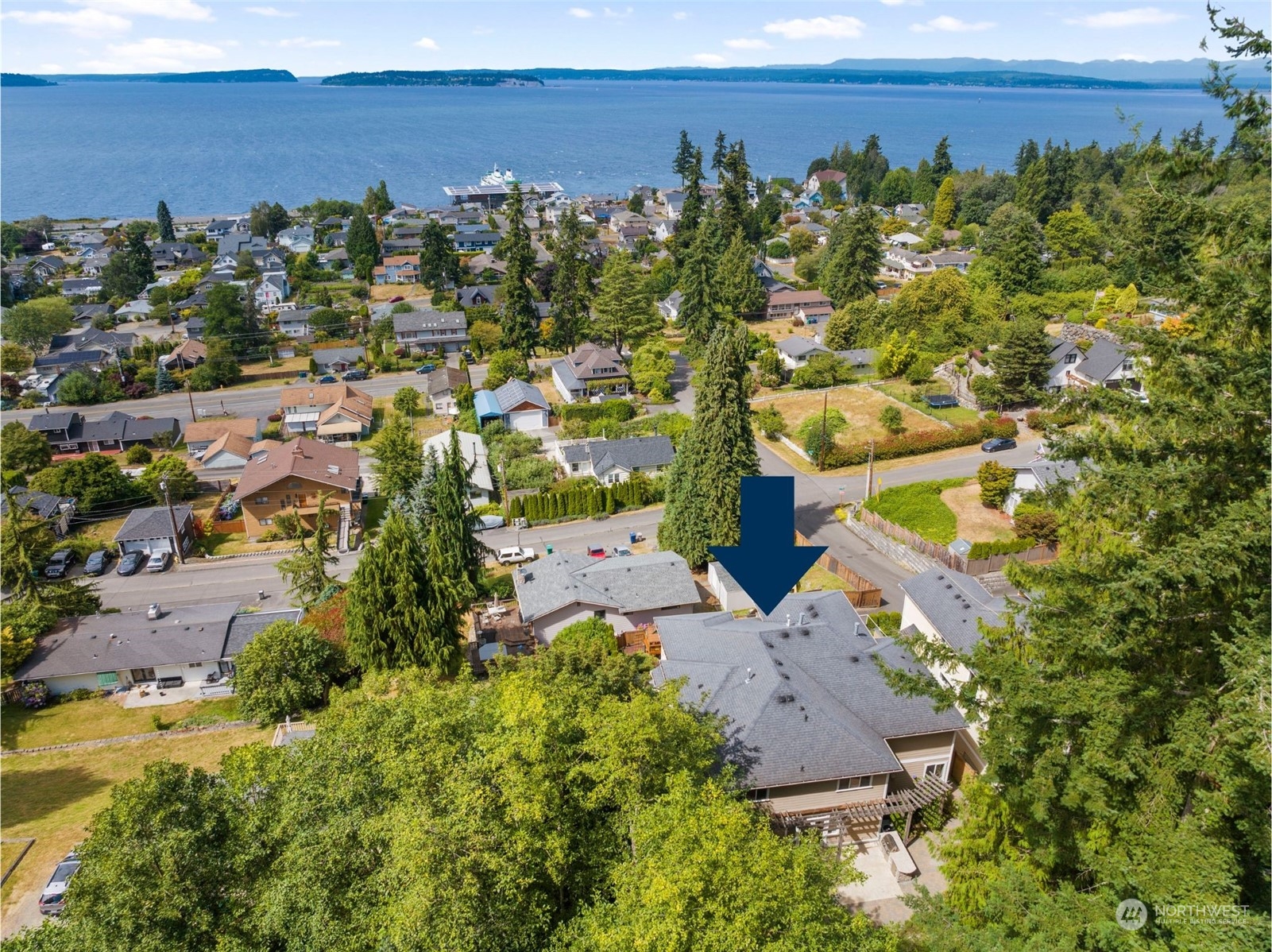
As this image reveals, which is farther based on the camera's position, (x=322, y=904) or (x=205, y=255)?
(x=205, y=255)

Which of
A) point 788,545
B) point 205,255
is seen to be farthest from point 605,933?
point 205,255

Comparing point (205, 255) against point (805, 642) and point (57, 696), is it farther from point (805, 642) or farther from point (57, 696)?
point (805, 642)

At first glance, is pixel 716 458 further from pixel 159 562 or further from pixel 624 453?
pixel 159 562

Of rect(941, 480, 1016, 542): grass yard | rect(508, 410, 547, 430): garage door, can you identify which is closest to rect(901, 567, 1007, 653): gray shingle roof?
rect(941, 480, 1016, 542): grass yard

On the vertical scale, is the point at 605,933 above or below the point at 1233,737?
below

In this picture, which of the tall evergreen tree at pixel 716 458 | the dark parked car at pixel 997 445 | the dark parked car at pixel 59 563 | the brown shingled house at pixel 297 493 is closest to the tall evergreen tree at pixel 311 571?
the brown shingled house at pixel 297 493

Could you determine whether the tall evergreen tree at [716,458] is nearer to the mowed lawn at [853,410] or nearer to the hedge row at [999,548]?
the hedge row at [999,548]

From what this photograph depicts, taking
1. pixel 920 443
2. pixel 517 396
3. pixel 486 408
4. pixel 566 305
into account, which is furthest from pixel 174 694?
pixel 566 305
